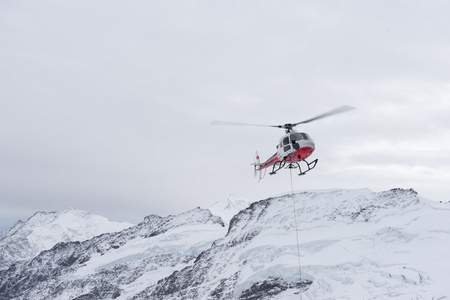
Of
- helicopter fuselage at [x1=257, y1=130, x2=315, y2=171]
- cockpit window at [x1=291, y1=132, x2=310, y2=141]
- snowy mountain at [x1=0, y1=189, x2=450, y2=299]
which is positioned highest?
cockpit window at [x1=291, y1=132, x2=310, y2=141]

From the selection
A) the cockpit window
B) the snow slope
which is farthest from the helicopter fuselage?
the snow slope

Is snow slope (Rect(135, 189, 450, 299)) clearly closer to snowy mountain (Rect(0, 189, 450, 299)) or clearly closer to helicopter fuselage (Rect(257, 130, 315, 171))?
snowy mountain (Rect(0, 189, 450, 299))

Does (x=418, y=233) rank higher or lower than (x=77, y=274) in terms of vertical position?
higher

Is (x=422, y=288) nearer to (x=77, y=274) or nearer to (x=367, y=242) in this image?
(x=367, y=242)

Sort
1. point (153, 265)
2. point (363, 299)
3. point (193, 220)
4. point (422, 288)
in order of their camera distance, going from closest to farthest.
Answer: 1. point (422, 288)
2. point (363, 299)
3. point (153, 265)
4. point (193, 220)

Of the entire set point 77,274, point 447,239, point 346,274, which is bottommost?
point 77,274

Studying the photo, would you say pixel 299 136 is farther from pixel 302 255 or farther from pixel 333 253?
pixel 302 255

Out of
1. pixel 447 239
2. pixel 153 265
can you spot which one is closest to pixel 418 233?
pixel 447 239

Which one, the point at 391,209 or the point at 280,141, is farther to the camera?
the point at 391,209

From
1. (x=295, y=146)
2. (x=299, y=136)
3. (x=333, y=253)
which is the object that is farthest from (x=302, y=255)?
(x=295, y=146)
